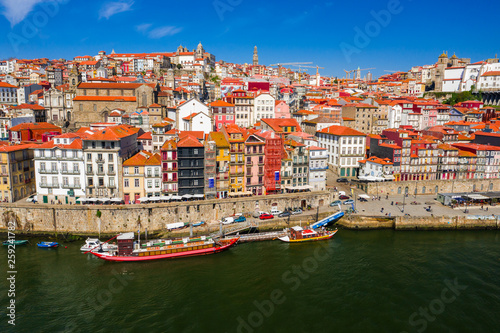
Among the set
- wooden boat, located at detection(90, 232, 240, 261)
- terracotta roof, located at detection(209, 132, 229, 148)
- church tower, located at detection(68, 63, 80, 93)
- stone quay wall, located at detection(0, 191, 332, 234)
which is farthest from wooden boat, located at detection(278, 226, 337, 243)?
church tower, located at detection(68, 63, 80, 93)

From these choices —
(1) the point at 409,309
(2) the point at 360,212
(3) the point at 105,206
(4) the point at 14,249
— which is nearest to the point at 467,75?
(2) the point at 360,212

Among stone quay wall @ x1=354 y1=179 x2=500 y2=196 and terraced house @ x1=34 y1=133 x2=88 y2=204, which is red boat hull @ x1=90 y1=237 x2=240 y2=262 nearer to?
terraced house @ x1=34 y1=133 x2=88 y2=204

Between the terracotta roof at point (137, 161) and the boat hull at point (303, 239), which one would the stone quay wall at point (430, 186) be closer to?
the boat hull at point (303, 239)

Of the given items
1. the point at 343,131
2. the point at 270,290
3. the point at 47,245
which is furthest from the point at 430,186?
the point at 47,245

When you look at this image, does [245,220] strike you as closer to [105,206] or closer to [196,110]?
[105,206]

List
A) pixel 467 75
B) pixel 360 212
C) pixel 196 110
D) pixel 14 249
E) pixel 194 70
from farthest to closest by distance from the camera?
pixel 194 70
pixel 467 75
pixel 196 110
pixel 360 212
pixel 14 249

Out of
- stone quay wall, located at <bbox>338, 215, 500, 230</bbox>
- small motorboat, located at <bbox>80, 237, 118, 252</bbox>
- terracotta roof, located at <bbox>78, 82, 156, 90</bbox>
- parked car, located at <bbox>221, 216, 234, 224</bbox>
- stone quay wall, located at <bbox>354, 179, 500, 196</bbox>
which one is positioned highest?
terracotta roof, located at <bbox>78, 82, 156, 90</bbox>
